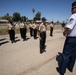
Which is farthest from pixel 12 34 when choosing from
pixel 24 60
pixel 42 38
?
pixel 24 60

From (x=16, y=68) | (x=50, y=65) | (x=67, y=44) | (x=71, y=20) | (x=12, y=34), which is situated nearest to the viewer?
(x=71, y=20)

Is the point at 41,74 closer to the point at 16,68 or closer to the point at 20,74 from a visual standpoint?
the point at 20,74

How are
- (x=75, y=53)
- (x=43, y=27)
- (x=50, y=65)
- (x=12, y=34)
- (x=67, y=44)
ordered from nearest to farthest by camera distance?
(x=67, y=44) < (x=75, y=53) < (x=50, y=65) < (x=43, y=27) < (x=12, y=34)

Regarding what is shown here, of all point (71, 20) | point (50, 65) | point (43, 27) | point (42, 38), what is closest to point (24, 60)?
point (50, 65)

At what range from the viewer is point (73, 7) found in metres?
3.38

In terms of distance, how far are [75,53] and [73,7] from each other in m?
1.54

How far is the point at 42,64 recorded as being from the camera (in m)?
4.88

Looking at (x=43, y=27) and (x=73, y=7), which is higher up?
(x=73, y=7)

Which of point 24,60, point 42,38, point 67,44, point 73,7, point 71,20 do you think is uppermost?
point 73,7

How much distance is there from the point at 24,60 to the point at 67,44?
2517 mm

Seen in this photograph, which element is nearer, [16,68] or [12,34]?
[16,68]

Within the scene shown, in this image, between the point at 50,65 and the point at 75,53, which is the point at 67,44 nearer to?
the point at 75,53

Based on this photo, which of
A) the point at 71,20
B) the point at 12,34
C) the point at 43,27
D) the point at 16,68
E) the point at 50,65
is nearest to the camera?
the point at 71,20

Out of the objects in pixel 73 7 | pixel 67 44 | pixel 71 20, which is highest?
pixel 73 7
